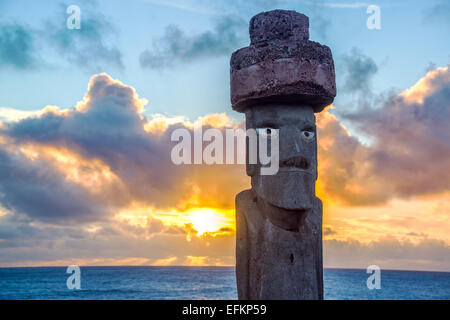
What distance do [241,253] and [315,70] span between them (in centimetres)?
278

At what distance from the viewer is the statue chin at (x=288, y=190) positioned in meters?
7.10

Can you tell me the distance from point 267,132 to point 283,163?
0.52m

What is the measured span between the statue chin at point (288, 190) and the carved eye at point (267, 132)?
0.57 meters

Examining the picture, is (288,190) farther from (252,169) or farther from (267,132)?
(267,132)

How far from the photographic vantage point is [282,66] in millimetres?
7168

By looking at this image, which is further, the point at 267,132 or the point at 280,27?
the point at 280,27

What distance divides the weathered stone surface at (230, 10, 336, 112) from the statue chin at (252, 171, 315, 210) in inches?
43.0

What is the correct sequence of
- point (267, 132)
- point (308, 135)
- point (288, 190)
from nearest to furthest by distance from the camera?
1. point (288, 190)
2. point (267, 132)
3. point (308, 135)

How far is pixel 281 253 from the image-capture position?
721 centimetres

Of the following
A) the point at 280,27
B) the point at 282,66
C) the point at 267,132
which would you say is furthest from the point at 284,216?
the point at 280,27

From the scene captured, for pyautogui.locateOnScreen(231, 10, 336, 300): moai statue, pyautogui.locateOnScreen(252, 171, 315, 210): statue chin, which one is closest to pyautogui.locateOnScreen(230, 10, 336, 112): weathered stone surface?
pyautogui.locateOnScreen(231, 10, 336, 300): moai statue

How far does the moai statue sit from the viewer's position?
23.5ft

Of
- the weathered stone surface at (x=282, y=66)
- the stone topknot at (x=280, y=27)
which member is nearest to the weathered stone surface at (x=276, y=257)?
the weathered stone surface at (x=282, y=66)
